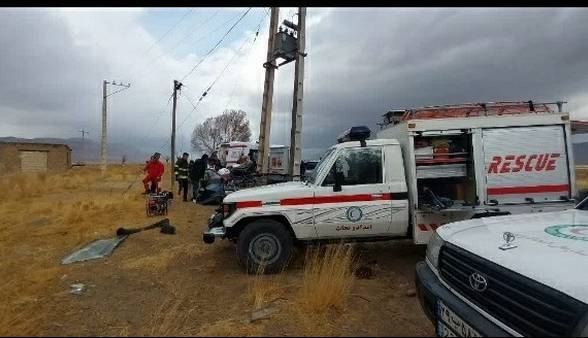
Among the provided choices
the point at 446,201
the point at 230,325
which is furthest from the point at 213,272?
the point at 446,201

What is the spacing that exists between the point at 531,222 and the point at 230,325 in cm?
283

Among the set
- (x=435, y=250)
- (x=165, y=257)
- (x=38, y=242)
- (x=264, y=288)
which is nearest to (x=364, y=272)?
(x=264, y=288)

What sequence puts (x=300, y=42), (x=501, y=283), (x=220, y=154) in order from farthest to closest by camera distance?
(x=220, y=154) < (x=300, y=42) < (x=501, y=283)

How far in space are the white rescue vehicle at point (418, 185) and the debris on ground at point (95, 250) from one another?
230cm

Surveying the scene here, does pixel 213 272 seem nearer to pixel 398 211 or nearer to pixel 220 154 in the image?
pixel 398 211

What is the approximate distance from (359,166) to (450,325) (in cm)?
352

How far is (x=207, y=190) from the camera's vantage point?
11.9 m

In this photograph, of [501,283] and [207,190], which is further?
[207,190]

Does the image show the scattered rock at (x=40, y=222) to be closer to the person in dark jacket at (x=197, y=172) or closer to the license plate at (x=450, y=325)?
the person in dark jacket at (x=197, y=172)

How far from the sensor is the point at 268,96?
15.0 meters

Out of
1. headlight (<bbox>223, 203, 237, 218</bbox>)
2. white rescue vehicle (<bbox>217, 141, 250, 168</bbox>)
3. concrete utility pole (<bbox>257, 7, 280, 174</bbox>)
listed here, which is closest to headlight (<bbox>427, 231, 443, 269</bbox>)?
headlight (<bbox>223, 203, 237, 218</bbox>)

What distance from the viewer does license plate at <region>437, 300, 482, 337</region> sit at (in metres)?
2.73
